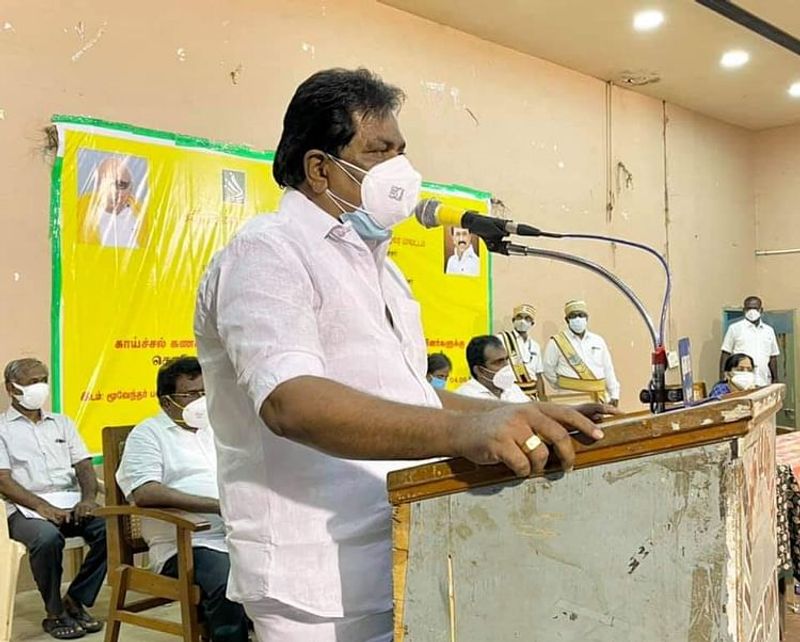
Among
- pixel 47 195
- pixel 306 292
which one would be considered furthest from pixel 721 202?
pixel 306 292

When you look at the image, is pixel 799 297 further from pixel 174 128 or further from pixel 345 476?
pixel 345 476

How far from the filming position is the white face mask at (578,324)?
6453 mm

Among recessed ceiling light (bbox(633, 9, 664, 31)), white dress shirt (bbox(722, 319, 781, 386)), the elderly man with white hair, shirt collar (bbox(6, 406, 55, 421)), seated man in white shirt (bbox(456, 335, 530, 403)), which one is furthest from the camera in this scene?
white dress shirt (bbox(722, 319, 781, 386))

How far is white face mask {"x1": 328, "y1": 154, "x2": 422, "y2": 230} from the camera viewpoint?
3.58 feet

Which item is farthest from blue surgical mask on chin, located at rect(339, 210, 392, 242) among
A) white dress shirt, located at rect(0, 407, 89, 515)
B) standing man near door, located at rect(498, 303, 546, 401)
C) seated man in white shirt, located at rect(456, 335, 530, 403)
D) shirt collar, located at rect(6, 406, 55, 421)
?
standing man near door, located at rect(498, 303, 546, 401)

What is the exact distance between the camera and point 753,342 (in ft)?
26.3

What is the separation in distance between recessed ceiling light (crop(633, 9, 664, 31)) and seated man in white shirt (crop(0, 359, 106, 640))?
4310mm

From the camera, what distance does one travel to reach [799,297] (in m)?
8.91

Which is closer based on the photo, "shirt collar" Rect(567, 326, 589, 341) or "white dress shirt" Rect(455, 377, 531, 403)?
"white dress shirt" Rect(455, 377, 531, 403)

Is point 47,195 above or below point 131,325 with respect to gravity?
above

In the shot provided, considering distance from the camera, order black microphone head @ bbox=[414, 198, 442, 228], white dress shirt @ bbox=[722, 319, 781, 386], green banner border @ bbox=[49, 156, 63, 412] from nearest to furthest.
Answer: black microphone head @ bbox=[414, 198, 442, 228] → green banner border @ bbox=[49, 156, 63, 412] → white dress shirt @ bbox=[722, 319, 781, 386]

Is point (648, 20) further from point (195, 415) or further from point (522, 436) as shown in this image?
point (522, 436)

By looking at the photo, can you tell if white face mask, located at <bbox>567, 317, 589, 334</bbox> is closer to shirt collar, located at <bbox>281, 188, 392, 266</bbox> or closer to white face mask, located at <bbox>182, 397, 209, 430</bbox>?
white face mask, located at <bbox>182, 397, 209, 430</bbox>

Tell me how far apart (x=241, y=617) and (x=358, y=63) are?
A: 3657mm
